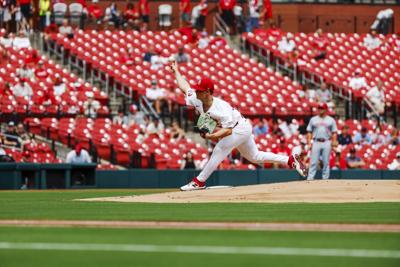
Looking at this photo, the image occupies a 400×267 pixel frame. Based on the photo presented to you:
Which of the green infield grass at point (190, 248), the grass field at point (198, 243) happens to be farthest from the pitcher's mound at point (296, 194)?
the green infield grass at point (190, 248)

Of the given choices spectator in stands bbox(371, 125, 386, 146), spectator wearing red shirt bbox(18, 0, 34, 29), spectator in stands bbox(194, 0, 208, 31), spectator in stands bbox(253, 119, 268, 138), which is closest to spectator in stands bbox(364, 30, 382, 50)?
spectator in stands bbox(194, 0, 208, 31)

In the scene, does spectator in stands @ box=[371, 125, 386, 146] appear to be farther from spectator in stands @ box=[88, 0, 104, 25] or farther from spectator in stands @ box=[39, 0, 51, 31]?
spectator in stands @ box=[39, 0, 51, 31]

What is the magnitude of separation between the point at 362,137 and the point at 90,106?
24.2 ft

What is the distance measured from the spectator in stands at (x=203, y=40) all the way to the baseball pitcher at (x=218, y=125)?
16.8 m

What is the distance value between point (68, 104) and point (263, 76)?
7.37 m

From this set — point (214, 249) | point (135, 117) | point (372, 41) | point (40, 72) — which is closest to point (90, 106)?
point (135, 117)

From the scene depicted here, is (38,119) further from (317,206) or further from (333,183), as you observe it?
(317,206)

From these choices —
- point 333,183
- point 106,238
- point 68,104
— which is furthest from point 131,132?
point 106,238

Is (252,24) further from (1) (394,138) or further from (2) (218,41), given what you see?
(1) (394,138)

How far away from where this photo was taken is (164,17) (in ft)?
117

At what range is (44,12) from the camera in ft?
107

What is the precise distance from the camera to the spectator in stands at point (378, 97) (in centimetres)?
3212

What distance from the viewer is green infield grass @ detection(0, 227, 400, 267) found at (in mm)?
7004

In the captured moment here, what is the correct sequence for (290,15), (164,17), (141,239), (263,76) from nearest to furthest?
(141,239)
(263,76)
(164,17)
(290,15)
